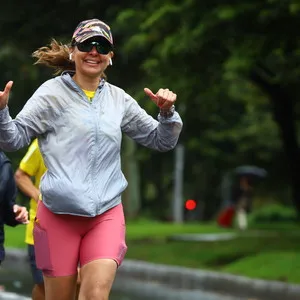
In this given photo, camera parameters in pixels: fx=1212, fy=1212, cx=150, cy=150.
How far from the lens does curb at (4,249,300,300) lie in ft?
44.4

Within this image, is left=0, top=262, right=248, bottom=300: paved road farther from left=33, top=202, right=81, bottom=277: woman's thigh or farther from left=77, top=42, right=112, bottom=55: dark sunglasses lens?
left=77, top=42, right=112, bottom=55: dark sunglasses lens

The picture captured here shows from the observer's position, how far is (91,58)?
20.3 feet

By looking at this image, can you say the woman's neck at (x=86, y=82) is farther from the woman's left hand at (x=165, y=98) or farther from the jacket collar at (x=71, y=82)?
the woman's left hand at (x=165, y=98)

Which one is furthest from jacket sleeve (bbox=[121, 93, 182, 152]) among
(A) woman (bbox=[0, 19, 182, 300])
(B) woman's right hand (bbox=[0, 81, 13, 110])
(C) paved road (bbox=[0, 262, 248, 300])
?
(C) paved road (bbox=[0, 262, 248, 300])

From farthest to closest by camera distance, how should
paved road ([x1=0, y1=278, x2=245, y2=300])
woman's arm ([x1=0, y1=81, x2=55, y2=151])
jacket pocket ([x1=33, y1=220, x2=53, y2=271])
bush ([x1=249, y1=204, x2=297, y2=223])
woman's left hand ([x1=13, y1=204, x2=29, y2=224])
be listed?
bush ([x1=249, y1=204, x2=297, y2=223]) < paved road ([x1=0, y1=278, x2=245, y2=300]) < woman's left hand ([x1=13, y1=204, x2=29, y2=224]) < jacket pocket ([x1=33, y1=220, x2=53, y2=271]) < woman's arm ([x1=0, y1=81, x2=55, y2=151])

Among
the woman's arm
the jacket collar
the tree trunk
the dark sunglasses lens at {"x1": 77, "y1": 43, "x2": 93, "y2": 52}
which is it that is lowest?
the woman's arm

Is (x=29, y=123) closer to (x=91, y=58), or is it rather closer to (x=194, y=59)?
(x=91, y=58)

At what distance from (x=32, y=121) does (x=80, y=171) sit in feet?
1.14

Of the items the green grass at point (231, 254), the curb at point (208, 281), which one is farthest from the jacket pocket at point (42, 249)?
the green grass at point (231, 254)

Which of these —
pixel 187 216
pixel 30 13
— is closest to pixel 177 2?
pixel 30 13

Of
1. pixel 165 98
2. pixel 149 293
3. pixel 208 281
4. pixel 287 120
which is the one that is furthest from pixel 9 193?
pixel 287 120

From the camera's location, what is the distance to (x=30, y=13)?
18203mm

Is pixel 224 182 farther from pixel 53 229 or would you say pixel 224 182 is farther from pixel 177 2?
pixel 53 229

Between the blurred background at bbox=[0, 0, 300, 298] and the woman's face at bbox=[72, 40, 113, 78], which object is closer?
the woman's face at bbox=[72, 40, 113, 78]
